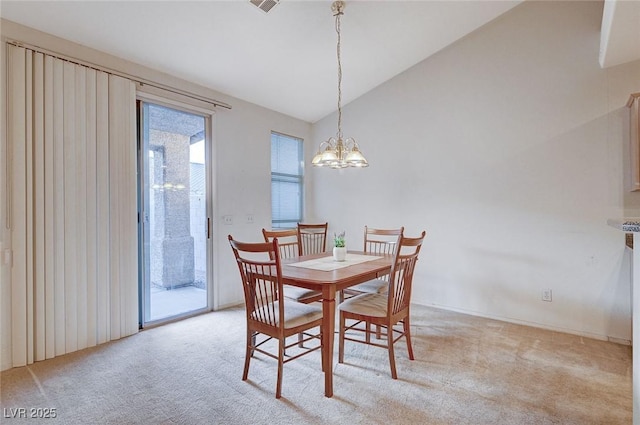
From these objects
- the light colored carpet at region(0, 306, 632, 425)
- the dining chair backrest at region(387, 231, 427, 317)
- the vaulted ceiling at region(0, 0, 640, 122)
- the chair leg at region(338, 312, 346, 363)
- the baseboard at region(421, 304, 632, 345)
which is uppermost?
the vaulted ceiling at region(0, 0, 640, 122)

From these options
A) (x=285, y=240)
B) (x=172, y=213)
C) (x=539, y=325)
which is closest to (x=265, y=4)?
(x=172, y=213)

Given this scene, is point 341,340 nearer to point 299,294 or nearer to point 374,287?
point 299,294

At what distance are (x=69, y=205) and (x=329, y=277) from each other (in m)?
2.19

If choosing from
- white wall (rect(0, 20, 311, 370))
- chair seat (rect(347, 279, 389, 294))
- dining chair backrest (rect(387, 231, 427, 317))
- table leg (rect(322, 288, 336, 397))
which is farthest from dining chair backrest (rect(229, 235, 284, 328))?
white wall (rect(0, 20, 311, 370))

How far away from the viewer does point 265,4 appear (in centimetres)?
262

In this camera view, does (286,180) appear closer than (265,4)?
No

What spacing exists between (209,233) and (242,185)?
0.72 metres

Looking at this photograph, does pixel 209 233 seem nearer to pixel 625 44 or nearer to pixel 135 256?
pixel 135 256

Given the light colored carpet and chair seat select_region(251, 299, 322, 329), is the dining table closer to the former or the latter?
chair seat select_region(251, 299, 322, 329)

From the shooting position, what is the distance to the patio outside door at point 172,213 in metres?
3.17

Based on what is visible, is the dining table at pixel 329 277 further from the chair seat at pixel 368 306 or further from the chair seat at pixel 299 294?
the chair seat at pixel 299 294

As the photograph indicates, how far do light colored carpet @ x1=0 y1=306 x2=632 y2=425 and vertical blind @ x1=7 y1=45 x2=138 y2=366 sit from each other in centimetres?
→ 27

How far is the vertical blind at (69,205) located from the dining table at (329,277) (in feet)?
5.26

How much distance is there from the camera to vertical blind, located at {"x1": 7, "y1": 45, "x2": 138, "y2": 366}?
7.77ft
